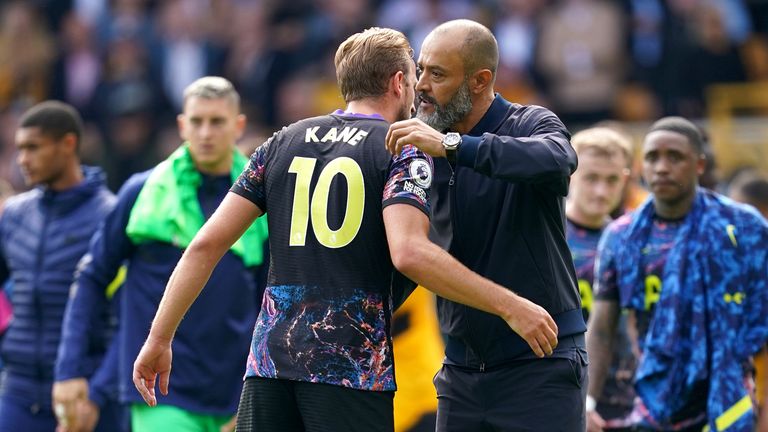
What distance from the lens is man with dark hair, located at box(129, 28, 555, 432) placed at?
202 inches

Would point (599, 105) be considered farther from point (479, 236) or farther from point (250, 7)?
point (479, 236)

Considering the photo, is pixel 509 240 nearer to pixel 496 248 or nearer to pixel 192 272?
pixel 496 248

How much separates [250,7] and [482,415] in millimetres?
13477

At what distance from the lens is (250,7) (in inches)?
725

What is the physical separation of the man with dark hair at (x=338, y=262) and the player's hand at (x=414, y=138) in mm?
109

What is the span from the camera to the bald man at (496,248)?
18.2 feet

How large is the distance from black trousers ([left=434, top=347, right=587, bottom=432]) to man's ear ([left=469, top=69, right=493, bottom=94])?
1.14 m

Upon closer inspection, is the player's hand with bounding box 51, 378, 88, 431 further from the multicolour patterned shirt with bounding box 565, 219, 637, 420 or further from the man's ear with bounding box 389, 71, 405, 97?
the man's ear with bounding box 389, 71, 405, 97

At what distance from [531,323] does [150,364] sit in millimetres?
1581

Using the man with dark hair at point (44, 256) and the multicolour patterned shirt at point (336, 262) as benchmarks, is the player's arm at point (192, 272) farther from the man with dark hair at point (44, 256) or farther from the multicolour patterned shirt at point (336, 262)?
the man with dark hair at point (44, 256)

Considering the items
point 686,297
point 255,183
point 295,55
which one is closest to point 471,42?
point 255,183

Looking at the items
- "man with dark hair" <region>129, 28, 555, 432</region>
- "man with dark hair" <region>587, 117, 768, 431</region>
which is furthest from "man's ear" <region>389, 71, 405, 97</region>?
"man with dark hair" <region>587, 117, 768, 431</region>

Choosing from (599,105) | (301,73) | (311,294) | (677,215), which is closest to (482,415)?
(311,294)

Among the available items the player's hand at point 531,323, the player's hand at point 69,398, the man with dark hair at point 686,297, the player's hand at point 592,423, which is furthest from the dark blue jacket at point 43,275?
the player's hand at point 531,323
